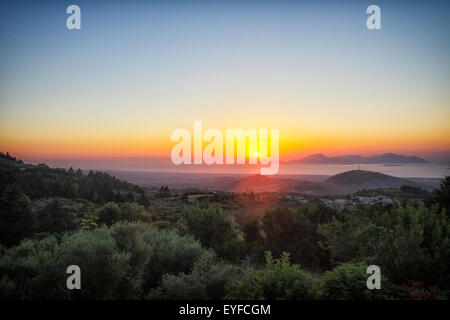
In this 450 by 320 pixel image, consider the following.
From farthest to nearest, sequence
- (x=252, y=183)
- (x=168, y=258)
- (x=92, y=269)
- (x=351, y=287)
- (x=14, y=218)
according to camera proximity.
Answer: (x=252, y=183) < (x=14, y=218) < (x=168, y=258) < (x=92, y=269) < (x=351, y=287)

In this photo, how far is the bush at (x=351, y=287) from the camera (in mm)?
5375

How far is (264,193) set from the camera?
125 feet

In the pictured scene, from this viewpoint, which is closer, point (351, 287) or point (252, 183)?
point (351, 287)

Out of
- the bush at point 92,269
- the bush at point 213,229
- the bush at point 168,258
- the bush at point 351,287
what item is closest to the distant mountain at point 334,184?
the bush at point 213,229

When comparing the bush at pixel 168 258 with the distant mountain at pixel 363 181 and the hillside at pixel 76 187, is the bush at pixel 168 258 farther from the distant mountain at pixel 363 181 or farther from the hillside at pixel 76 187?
the hillside at pixel 76 187

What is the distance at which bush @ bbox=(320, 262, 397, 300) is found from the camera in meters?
5.38

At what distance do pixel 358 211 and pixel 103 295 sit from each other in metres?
9.21

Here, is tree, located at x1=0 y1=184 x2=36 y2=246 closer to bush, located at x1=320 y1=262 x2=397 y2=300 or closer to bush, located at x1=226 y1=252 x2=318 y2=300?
bush, located at x1=226 y1=252 x2=318 y2=300

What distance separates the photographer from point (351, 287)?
5500 mm

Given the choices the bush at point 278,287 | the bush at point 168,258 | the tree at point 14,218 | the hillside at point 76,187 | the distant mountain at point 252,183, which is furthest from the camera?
the hillside at point 76,187

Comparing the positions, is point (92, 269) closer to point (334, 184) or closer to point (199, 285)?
point (199, 285)

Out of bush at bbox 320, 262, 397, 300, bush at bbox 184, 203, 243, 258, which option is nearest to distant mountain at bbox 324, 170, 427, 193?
bush at bbox 184, 203, 243, 258

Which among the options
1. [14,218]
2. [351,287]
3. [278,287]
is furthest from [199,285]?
[14,218]

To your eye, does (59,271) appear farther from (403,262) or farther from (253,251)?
(253,251)
